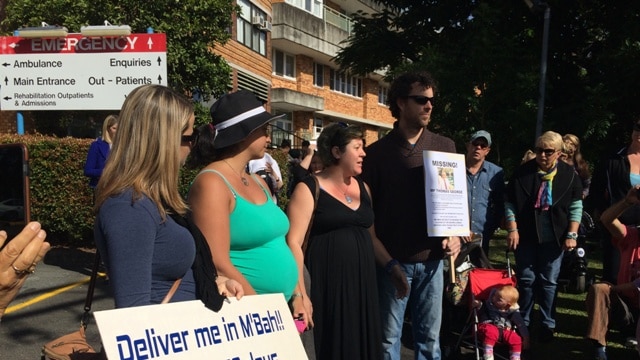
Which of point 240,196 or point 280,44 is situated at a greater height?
point 280,44

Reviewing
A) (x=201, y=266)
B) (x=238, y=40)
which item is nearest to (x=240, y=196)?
(x=201, y=266)

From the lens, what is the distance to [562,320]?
5988mm

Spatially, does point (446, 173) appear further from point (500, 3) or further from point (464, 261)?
point (500, 3)

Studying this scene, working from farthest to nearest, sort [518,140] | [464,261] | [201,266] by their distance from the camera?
[518,140]
[464,261]
[201,266]

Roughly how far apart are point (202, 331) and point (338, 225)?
1494 millimetres

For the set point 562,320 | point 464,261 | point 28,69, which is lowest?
point 562,320

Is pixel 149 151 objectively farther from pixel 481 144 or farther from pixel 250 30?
pixel 250 30

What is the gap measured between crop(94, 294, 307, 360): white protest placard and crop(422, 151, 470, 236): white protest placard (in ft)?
4.93

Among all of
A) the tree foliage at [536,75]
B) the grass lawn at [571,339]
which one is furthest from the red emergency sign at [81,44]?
the grass lawn at [571,339]

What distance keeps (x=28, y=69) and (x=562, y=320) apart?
831 centimetres

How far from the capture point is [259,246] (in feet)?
8.52

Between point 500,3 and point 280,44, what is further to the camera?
point 280,44

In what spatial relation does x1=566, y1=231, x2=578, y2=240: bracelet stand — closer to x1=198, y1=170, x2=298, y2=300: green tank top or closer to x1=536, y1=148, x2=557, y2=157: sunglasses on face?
x1=536, y1=148, x2=557, y2=157: sunglasses on face

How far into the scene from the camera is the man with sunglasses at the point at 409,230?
3.64 metres
